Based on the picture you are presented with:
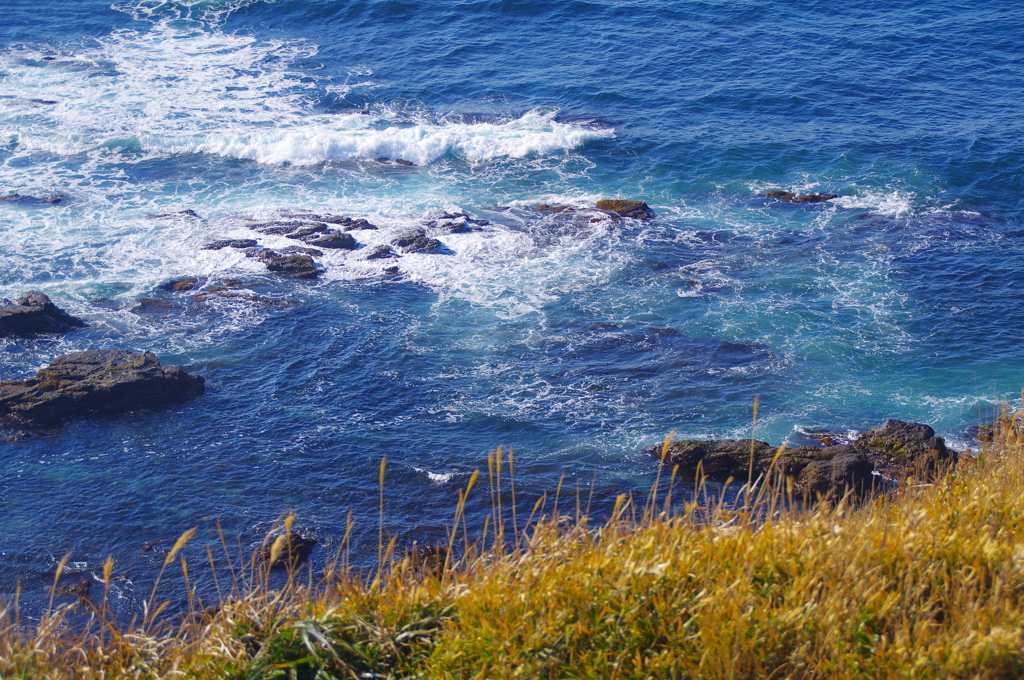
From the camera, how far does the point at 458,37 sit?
116ft

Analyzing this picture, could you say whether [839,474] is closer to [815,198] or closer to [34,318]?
[815,198]

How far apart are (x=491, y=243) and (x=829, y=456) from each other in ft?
36.4

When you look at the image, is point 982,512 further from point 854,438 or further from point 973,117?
point 973,117

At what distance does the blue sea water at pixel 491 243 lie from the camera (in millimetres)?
12305

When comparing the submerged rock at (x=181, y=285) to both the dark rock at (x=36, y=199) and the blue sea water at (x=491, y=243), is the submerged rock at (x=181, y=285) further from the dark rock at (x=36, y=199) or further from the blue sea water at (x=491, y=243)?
the dark rock at (x=36, y=199)

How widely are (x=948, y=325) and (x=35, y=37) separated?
132 feet

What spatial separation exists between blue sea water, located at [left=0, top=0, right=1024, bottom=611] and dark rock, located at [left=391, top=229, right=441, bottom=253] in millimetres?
383

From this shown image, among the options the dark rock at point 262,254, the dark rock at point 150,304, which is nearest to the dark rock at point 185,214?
the dark rock at point 262,254

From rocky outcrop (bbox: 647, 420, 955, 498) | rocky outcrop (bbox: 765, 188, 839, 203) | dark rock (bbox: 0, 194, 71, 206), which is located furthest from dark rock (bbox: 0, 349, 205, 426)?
rocky outcrop (bbox: 765, 188, 839, 203)

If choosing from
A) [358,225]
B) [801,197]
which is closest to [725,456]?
[801,197]

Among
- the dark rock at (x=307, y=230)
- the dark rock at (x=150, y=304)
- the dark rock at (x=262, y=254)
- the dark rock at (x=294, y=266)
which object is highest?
the dark rock at (x=307, y=230)

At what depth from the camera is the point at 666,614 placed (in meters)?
3.60

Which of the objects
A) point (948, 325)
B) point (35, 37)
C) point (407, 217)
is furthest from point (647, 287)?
point (35, 37)

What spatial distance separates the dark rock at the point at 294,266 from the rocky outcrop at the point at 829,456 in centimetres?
1016
